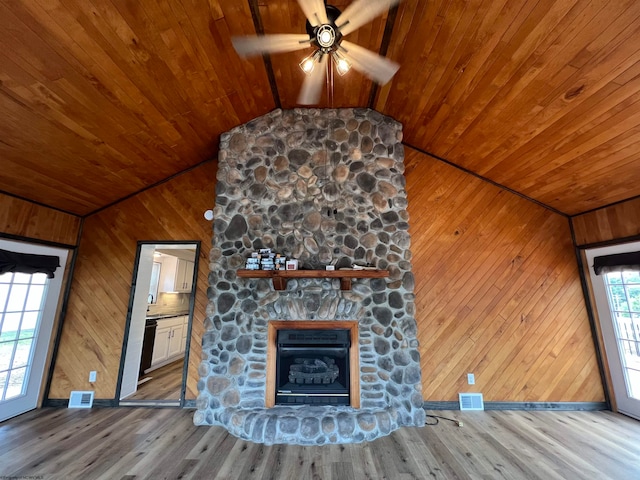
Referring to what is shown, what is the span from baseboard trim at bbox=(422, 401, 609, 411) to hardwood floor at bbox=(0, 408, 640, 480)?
194 mm

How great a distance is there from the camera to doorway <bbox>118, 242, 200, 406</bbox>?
391 centimetres

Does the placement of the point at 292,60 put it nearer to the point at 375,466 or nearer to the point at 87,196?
the point at 87,196

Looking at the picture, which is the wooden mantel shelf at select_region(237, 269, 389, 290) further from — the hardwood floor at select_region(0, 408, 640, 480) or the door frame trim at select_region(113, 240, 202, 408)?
the hardwood floor at select_region(0, 408, 640, 480)

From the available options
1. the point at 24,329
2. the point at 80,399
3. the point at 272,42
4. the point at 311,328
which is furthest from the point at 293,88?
the point at 80,399

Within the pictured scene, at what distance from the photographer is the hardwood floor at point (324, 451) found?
2.34 m

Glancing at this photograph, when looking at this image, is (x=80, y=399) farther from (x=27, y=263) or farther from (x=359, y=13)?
(x=359, y=13)

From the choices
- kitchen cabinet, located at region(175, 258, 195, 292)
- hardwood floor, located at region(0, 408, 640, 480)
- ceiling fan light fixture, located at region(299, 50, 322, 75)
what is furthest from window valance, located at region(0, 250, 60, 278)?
ceiling fan light fixture, located at region(299, 50, 322, 75)

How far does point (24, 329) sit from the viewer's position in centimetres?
352

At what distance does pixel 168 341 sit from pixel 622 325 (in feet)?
24.0

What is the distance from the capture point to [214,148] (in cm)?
409

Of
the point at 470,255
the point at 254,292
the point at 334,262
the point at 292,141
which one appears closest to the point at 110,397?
the point at 254,292

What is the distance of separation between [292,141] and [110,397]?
14.1 ft

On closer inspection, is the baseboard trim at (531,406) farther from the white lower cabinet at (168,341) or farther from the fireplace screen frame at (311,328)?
the white lower cabinet at (168,341)

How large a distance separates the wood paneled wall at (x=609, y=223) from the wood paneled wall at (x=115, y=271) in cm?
533
